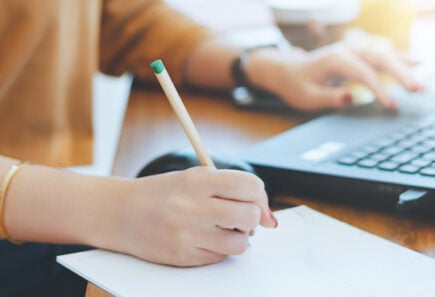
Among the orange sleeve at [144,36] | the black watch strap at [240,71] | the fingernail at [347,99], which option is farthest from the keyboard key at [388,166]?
the orange sleeve at [144,36]

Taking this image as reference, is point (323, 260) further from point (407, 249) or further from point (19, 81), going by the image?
point (19, 81)

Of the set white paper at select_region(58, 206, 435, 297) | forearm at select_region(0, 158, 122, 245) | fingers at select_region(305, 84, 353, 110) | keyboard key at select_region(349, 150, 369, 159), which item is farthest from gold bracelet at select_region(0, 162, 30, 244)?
fingers at select_region(305, 84, 353, 110)

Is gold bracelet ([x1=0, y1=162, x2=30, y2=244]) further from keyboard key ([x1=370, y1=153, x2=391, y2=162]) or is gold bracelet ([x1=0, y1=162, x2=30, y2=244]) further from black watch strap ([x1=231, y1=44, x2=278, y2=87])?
black watch strap ([x1=231, y1=44, x2=278, y2=87])

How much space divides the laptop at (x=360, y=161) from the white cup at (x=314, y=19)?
0.25 meters

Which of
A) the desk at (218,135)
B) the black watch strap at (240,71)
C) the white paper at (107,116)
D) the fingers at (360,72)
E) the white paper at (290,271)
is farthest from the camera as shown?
the white paper at (107,116)

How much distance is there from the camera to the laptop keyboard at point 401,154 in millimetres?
678

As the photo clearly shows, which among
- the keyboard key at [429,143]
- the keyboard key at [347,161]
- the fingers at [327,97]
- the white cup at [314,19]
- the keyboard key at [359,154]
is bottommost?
the keyboard key at [347,161]

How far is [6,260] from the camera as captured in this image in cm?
70

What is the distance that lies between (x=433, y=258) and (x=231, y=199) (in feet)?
0.55

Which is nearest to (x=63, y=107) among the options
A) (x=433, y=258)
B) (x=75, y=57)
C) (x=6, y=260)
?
(x=75, y=57)

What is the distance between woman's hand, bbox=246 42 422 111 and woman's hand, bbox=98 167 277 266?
396mm

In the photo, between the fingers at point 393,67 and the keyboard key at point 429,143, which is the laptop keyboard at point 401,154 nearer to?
the keyboard key at point 429,143

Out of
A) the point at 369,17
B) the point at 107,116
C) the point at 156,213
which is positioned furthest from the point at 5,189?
the point at 107,116

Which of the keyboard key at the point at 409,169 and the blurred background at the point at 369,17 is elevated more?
the blurred background at the point at 369,17
